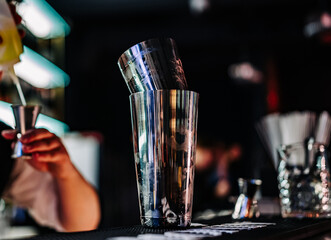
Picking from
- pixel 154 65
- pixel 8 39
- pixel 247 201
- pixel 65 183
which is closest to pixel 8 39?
pixel 8 39

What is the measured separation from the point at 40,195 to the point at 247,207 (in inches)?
29.4

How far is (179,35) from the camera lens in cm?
636

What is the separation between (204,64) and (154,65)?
6229mm

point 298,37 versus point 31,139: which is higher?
point 298,37

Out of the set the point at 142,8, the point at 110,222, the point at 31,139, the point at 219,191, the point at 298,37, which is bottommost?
the point at 110,222

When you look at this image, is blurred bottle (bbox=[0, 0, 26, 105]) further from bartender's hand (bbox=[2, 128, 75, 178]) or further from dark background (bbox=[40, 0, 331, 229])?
dark background (bbox=[40, 0, 331, 229])

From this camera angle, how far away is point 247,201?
1035 millimetres

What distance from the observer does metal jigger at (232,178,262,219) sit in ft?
3.31

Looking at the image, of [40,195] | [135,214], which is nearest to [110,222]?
[135,214]

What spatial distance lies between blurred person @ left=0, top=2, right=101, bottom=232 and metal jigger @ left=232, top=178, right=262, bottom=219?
1.44ft

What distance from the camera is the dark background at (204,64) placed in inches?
231

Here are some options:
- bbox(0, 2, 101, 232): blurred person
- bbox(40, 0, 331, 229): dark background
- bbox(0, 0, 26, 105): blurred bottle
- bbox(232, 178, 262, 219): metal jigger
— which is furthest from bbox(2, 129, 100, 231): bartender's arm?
bbox(40, 0, 331, 229): dark background

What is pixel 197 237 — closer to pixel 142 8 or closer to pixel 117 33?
pixel 142 8

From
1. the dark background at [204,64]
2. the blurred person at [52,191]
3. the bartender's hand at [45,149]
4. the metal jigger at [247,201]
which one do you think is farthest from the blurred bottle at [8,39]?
the dark background at [204,64]
